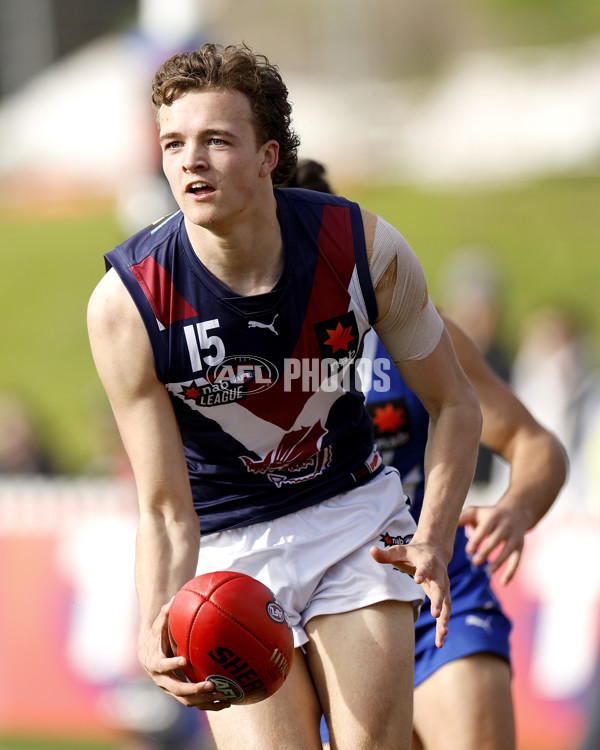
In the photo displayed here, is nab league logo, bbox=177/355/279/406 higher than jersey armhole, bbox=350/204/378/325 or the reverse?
the reverse

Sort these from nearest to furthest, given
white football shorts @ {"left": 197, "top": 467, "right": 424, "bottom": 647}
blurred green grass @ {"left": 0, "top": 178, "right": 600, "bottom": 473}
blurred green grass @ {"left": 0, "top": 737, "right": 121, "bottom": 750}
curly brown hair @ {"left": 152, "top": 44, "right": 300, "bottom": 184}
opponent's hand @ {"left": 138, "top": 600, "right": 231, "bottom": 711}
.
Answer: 1. opponent's hand @ {"left": 138, "top": 600, "right": 231, "bottom": 711}
2. curly brown hair @ {"left": 152, "top": 44, "right": 300, "bottom": 184}
3. white football shorts @ {"left": 197, "top": 467, "right": 424, "bottom": 647}
4. blurred green grass @ {"left": 0, "top": 737, "right": 121, "bottom": 750}
5. blurred green grass @ {"left": 0, "top": 178, "right": 600, "bottom": 473}

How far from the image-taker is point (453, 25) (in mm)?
34969

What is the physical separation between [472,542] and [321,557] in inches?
36.9

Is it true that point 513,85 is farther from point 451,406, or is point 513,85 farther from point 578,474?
point 451,406

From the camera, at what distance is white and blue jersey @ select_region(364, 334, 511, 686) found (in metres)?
4.48

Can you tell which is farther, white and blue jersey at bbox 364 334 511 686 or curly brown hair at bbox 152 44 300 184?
white and blue jersey at bbox 364 334 511 686

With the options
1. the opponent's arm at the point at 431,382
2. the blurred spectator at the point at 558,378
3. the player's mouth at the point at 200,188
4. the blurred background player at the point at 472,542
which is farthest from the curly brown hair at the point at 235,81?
the blurred spectator at the point at 558,378

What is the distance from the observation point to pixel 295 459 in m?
3.77

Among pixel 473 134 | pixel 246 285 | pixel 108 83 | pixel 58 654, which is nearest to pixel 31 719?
pixel 58 654

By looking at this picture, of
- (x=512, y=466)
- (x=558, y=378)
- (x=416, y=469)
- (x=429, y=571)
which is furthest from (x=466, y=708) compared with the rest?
(x=558, y=378)

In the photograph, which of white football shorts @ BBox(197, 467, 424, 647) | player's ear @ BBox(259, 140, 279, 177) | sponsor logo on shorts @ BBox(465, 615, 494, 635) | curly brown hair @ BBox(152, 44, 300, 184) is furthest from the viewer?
sponsor logo on shorts @ BBox(465, 615, 494, 635)

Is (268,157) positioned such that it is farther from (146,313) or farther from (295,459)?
(295,459)

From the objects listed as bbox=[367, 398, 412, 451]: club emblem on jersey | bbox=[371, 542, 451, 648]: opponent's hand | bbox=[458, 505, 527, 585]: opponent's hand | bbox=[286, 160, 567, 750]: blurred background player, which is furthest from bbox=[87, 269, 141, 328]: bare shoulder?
bbox=[458, 505, 527, 585]: opponent's hand

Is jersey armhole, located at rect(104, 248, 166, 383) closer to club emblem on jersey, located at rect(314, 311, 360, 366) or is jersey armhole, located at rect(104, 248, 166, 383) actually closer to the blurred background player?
club emblem on jersey, located at rect(314, 311, 360, 366)
